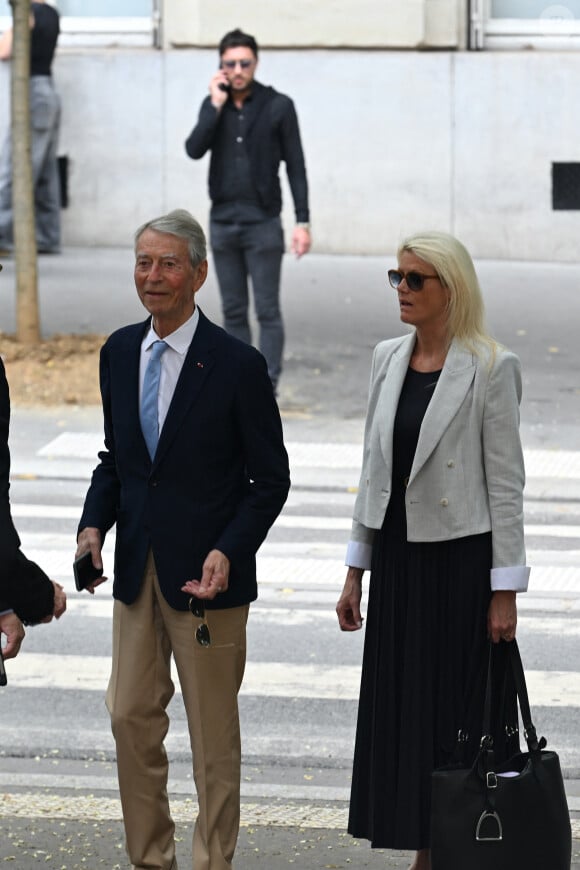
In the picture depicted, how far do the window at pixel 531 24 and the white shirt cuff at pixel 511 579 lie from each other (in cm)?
1458

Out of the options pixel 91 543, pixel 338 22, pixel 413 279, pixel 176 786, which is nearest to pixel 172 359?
pixel 91 543

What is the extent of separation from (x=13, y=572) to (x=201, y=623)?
21.5 inches

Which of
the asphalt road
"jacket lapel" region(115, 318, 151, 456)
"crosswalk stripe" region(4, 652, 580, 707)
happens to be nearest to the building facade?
the asphalt road

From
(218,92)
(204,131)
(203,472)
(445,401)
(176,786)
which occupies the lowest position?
(176,786)

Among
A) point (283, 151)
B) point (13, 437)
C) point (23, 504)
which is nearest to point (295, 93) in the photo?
point (283, 151)

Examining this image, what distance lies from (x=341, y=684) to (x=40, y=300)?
9.15 meters

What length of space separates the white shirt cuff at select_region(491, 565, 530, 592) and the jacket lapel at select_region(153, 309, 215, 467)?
3.05ft

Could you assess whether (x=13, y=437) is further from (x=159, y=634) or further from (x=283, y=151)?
(x=159, y=634)

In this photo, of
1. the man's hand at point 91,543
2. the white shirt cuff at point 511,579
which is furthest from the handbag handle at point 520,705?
the man's hand at point 91,543

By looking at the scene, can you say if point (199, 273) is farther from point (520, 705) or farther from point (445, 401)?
point (520, 705)

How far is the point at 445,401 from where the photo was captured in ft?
16.0

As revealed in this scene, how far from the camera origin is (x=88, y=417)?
1217cm

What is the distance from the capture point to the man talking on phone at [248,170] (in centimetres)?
1211

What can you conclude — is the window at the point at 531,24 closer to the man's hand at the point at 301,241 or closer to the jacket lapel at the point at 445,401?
the man's hand at the point at 301,241
